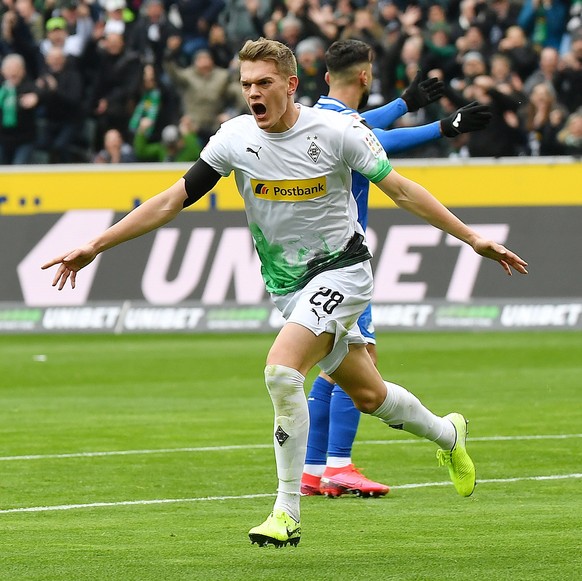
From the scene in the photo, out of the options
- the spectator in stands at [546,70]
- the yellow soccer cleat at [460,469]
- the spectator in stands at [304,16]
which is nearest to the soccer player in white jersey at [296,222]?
the yellow soccer cleat at [460,469]

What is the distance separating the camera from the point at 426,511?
825 cm

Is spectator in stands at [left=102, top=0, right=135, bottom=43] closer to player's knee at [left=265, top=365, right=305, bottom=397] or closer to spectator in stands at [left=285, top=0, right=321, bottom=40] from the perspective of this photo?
spectator in stands at [left=285, top=0, right=321, bottom=40]

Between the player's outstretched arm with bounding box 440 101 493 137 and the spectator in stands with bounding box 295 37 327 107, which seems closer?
the player's outstretched arm with bounding box 440 101 493 137

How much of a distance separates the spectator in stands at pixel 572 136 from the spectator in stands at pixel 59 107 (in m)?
7.82

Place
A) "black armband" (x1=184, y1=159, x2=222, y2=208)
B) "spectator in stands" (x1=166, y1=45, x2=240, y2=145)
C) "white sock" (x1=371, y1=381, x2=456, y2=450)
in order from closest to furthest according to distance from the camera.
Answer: "black armband" (x1=184, y1=159, x2=222, y2=208)
"white sock" (x1=371, y1=381, x2=456, y2=450)
"spectator in stands" (x1=166, y1=45, x2=240, y2=145)

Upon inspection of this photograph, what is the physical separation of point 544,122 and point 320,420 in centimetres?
1331

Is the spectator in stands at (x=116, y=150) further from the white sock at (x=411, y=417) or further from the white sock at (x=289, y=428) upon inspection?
the white sock at (x=289, y=428)

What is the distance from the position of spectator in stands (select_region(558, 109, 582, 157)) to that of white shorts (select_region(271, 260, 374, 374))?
14.3 meters

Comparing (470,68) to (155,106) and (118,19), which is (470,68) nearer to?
(155,106)

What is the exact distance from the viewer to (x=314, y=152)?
7363mm

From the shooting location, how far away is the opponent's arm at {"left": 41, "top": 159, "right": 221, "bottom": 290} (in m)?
7.21

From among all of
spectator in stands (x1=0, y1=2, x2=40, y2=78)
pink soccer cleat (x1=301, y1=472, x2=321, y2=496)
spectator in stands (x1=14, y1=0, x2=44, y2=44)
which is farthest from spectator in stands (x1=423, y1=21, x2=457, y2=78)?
pink soccer cleat (x1=301, y1=472, x2=321, y2=496)

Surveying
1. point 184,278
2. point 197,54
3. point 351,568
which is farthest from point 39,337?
point 351,568

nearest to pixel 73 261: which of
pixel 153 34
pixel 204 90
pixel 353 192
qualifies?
pixel 353 192
